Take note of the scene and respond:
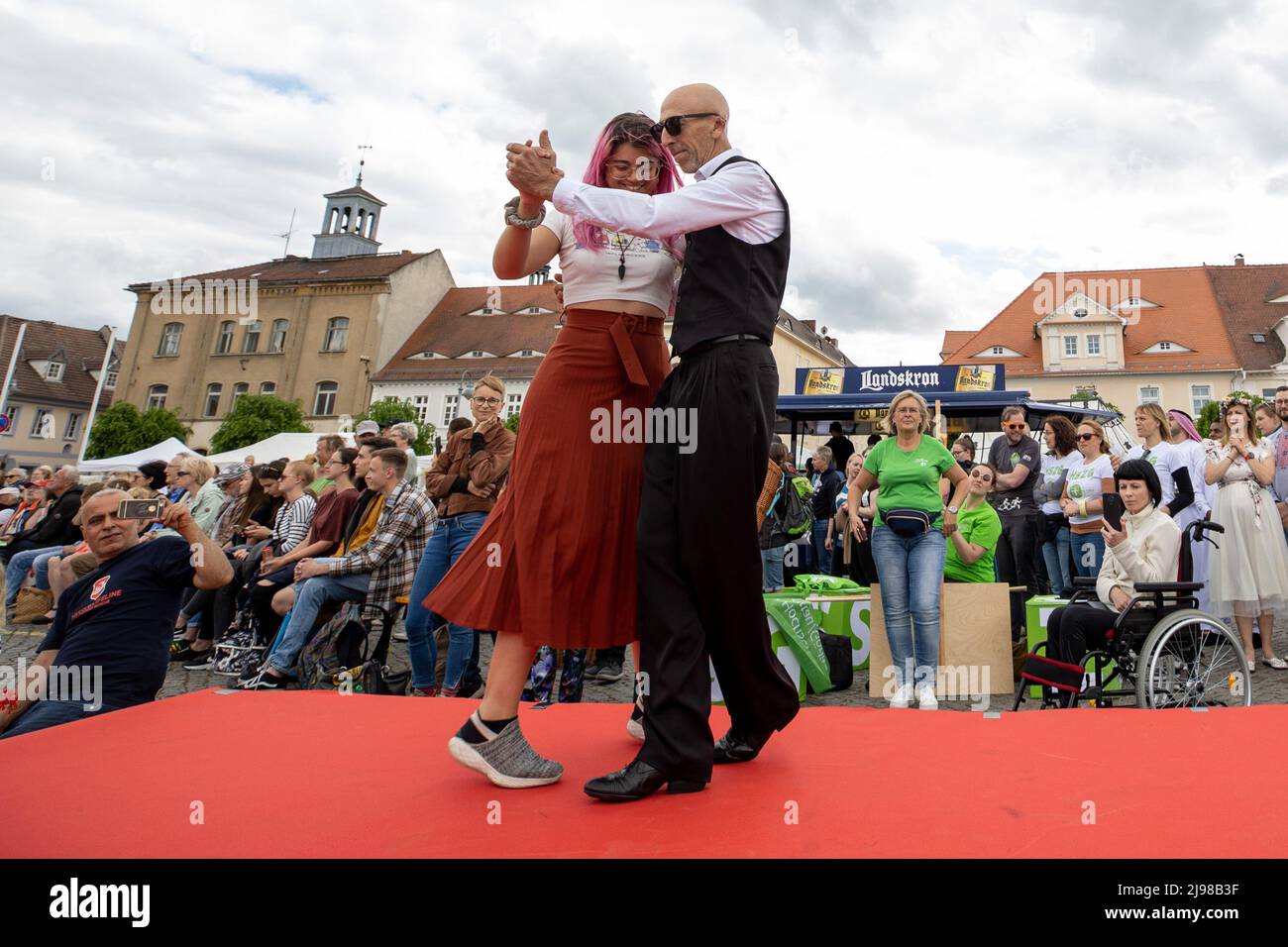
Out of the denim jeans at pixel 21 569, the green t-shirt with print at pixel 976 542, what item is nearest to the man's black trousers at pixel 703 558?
the green t-shirt with print at pixel 976 542

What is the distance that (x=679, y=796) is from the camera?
7.09 feet

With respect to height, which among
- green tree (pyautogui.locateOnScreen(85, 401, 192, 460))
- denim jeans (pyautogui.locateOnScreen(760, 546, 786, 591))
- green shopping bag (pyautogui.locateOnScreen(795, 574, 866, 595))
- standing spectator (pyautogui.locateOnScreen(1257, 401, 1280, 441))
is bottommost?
green shopping bag (pyautogui.locateOnScreen(795, 574, 866, 595))

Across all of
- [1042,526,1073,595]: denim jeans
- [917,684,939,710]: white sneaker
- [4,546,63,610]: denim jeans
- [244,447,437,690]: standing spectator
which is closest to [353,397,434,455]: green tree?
[4,546,63,610]: denim jeans

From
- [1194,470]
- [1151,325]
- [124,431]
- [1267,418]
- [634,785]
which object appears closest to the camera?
[634,785]

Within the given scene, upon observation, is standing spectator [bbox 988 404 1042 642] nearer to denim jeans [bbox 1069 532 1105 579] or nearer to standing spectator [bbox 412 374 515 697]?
denim jeans [bbox 1069 532 1105 579]

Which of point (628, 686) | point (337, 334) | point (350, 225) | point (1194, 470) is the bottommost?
point (628, 686)

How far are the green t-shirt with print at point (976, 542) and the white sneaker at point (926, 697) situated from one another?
1263mm

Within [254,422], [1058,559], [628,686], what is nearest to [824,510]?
[1058,559]

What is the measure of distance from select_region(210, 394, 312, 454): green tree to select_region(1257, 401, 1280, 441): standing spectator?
3402cm

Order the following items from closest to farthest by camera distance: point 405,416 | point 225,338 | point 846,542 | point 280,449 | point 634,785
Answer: point 634,785, point 846,542, point 280,449, point 405,416, point 225,338

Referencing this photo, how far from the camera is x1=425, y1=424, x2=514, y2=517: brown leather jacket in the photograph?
17.5 ft

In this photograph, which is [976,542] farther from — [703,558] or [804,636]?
[703,558]

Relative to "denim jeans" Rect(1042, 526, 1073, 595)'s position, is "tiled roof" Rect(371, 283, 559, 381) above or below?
above

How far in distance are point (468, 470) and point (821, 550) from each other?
596cm
